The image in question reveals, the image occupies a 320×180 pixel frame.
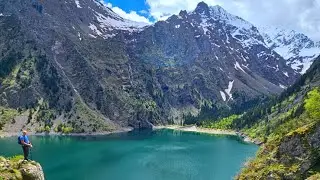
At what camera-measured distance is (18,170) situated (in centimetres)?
3055

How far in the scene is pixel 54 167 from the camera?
166m

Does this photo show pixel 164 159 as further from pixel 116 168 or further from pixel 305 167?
pixel 305 167

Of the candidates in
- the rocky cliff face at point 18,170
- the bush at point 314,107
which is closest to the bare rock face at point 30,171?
the rocky cliff face at point 18,170

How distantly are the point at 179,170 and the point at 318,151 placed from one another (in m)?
127

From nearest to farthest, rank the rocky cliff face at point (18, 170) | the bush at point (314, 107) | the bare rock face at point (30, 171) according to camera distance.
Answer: the rocky cliff face at point (18, 170) → the bare rock face at point (30, 171) → the bush at point (314, 107)

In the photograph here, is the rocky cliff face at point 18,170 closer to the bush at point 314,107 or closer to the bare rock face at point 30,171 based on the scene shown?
the bare rock face at point 30,171

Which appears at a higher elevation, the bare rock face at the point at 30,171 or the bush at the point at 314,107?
the bush at the point at 314,107

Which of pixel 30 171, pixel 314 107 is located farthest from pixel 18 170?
pixel 314 107

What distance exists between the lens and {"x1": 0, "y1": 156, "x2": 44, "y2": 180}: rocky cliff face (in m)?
29.5

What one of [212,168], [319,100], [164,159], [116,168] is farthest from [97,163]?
[319,100]

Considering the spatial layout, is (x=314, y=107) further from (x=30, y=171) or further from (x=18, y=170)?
(x=18, y=170)

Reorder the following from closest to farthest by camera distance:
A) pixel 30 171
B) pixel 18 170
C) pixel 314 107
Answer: pixel 18 170 < pixel 30 171 < pixel 314 107

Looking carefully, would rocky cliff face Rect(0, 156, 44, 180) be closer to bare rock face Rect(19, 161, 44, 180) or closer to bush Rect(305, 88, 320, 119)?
bare rock face Rect(19, 161, 44, 180)

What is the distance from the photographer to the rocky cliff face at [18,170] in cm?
2953
